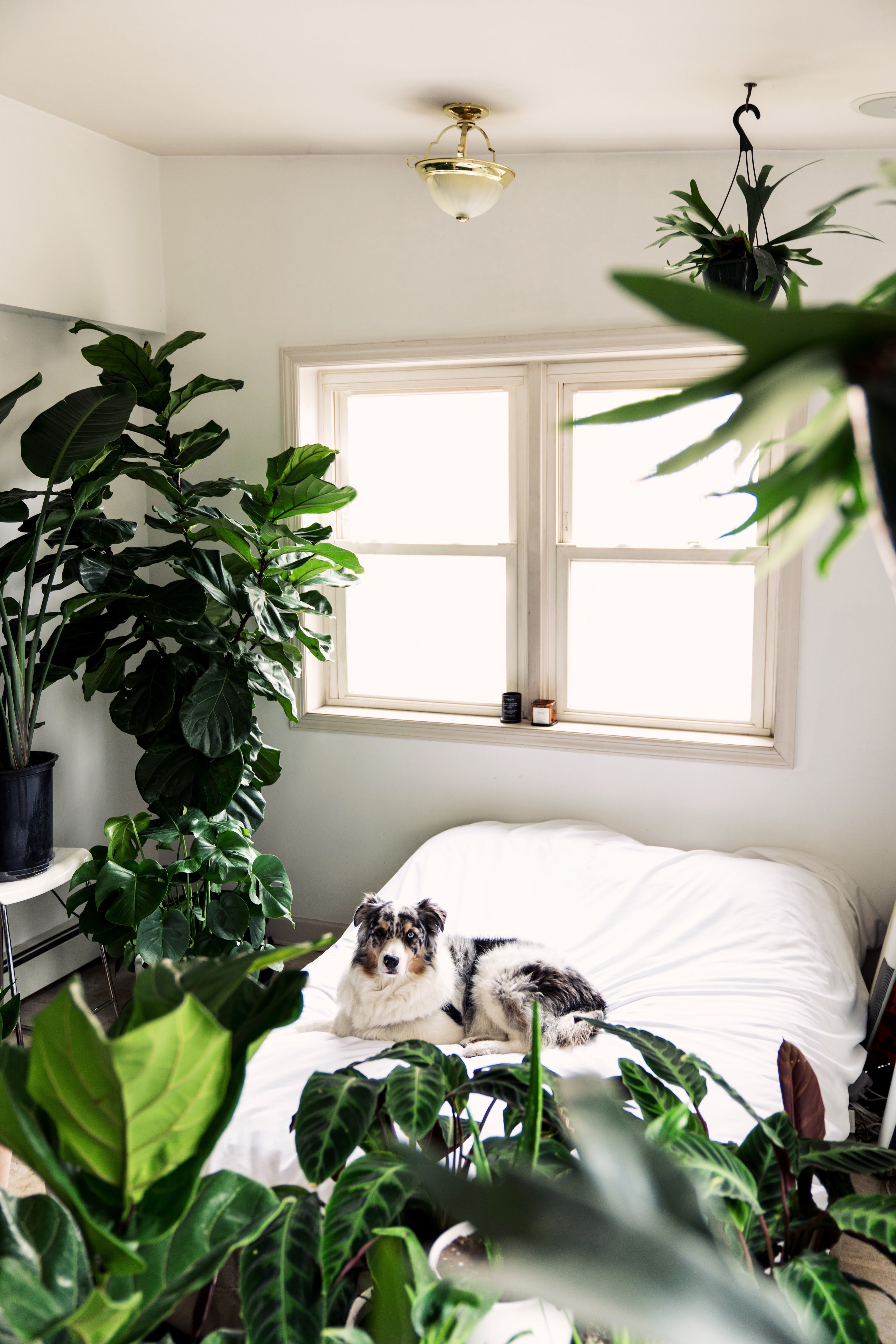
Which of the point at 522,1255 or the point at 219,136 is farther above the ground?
the point at 219,136

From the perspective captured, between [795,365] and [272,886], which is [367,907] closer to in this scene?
[272,886]

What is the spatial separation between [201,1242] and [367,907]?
183 cm

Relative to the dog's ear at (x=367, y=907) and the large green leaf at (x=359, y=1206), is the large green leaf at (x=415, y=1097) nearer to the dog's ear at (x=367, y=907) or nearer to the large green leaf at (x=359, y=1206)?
the large green leaf at (x=359, y=1206)

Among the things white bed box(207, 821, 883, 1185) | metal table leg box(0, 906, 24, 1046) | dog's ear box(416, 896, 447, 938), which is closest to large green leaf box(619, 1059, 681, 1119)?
white bed box(207, 821, 883, 1185)

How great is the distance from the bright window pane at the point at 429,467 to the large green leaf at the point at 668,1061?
2.72 m

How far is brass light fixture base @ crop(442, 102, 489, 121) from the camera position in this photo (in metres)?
2.58

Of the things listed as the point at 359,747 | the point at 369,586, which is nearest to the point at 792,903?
the point at 359,747

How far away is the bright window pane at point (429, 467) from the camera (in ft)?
11.7

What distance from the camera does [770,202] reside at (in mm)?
2955

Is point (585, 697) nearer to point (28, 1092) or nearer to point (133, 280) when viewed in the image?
point (133, 280)

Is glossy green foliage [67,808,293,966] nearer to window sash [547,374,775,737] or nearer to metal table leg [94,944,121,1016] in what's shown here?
metal table leg [94,944,121,1016]

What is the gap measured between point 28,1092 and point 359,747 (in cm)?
314

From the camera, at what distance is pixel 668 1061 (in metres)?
0.97

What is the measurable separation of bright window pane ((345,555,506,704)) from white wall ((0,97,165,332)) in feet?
4.23
